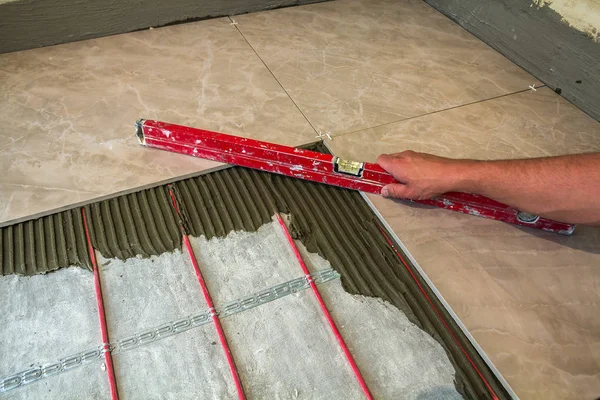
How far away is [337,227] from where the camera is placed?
63.9 inches

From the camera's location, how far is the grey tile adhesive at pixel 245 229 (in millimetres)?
1437

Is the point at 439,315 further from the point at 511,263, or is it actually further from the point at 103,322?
the point at 103,322

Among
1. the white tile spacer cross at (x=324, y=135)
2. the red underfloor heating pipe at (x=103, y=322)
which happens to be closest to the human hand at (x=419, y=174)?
the white tile spacer cross at (x=324, y=135)

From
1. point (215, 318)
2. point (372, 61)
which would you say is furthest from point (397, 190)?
point (372, 61)

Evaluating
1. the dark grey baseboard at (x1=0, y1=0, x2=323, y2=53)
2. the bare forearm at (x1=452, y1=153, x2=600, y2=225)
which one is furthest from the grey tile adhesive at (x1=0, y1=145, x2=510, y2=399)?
the dark grey baseboard at (x1=0, y1=0, x2=323, y2=53)

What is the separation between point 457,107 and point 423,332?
1195 mm

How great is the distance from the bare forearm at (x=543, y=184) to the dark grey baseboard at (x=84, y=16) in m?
1.79

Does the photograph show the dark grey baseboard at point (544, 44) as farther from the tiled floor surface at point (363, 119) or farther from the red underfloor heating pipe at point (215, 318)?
the red underfloor heating pipe at point (215, 318)

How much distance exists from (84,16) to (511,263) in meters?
2.29

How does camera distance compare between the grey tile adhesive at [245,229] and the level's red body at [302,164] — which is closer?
the grey tile adhesive at [245,229]

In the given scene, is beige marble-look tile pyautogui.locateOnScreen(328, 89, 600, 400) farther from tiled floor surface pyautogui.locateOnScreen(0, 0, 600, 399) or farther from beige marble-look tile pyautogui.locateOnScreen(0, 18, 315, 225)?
beige marble-look tile pyautogui.locateOnScreen(0, 18, 315, 225)

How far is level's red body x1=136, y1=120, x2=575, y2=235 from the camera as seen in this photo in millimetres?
1604

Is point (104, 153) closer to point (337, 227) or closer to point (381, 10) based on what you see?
point (337, 227)

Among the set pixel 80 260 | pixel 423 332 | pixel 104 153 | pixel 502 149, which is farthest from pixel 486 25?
pixel 80 260
